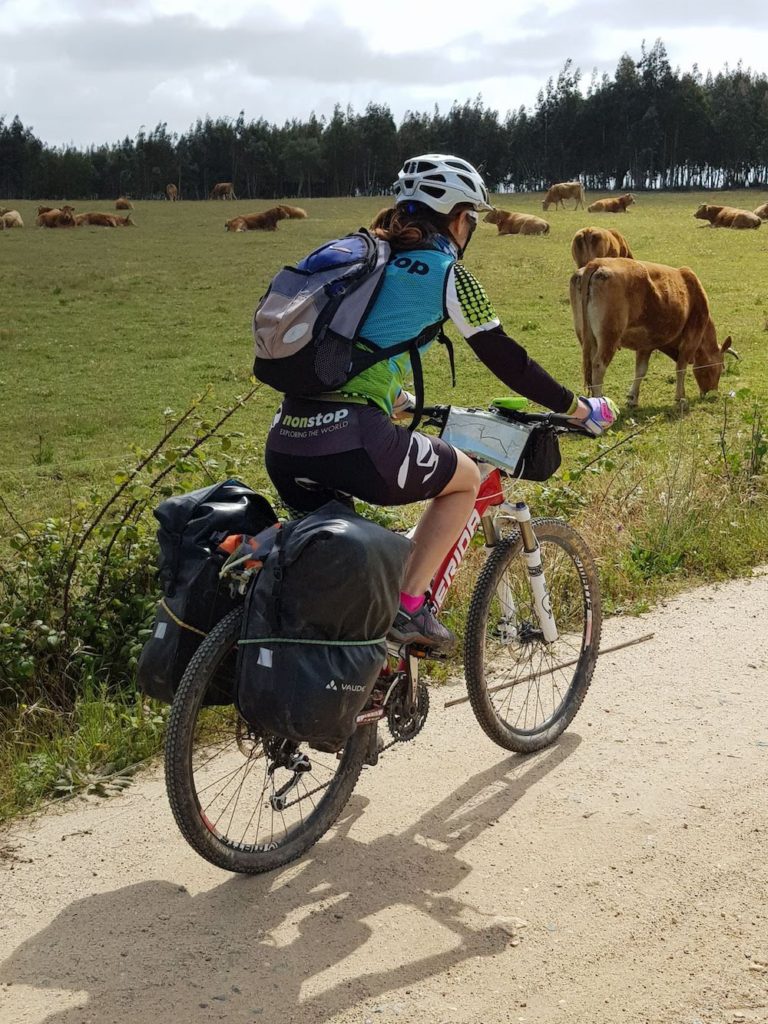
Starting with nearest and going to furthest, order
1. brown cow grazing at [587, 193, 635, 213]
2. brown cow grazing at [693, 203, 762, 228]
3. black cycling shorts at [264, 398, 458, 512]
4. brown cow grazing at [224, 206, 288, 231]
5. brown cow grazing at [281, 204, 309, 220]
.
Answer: black cycling shorts at [264, 398, 458, 512] < brown cow grazing at [693, 203, 762, 228] < brown cow grazing at [224, 206, 288, 231] < brown cow grazing at [587, 193, 635, 213] < brown cow grazing at [281, 204, 309, 220]

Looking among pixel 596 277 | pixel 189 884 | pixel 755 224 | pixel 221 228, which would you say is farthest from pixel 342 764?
pixel 221 228

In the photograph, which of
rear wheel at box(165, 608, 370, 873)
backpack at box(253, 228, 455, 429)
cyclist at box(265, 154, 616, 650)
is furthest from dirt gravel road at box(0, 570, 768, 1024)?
backpack at box(253, 228, 455, 429)

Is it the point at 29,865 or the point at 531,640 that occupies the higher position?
the point at 531,640

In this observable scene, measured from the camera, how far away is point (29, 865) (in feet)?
13.0

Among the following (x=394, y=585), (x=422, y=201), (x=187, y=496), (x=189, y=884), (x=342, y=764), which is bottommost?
(x=189, y=884)

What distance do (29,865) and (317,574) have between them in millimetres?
1444

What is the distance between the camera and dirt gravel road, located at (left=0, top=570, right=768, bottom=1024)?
10.7ft

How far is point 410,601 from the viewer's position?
416cm

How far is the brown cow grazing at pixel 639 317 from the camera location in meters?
Result: 15.8

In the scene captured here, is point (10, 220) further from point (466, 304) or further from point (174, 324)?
point (466, 304)

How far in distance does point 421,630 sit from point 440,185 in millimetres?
1501

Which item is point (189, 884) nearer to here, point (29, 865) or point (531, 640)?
point (29, 865)

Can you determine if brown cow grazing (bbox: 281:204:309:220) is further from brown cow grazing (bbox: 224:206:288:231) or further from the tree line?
the tree line

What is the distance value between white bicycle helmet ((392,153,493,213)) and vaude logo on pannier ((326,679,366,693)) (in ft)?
5.35
